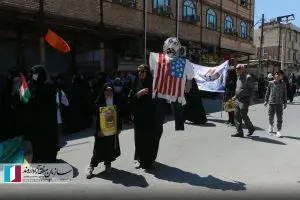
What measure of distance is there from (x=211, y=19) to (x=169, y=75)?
21.2m

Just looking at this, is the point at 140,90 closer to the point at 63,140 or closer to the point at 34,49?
the point at 63,140

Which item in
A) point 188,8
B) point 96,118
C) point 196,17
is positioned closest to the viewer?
point 96,118

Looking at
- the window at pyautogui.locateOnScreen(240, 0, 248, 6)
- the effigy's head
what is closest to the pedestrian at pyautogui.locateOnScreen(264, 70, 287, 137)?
the effigy's head

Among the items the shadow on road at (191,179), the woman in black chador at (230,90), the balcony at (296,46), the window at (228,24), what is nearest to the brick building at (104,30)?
the window at (228,24)

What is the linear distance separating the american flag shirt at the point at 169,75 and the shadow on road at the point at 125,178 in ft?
4.28

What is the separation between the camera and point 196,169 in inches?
274

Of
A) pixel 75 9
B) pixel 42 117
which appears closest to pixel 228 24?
pixel 75 9

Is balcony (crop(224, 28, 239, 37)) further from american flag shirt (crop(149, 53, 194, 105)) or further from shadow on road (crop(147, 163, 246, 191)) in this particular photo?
shadow on road (crop(147, 163, 246, 191))

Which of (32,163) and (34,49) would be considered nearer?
(32,163)

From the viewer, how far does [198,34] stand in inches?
989

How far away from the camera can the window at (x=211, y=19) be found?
26695 millimetres

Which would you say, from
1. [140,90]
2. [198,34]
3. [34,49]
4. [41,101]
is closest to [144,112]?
[140,90]

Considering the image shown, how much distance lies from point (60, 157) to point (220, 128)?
5.37m

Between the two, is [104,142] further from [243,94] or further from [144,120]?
[243,94]
